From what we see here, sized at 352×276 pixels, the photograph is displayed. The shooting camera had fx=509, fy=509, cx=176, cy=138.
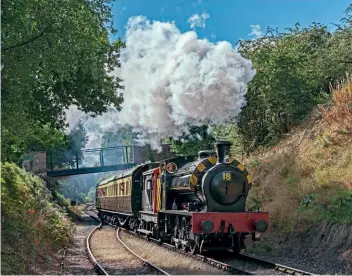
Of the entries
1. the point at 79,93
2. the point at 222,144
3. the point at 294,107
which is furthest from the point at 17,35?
the point at 294,107

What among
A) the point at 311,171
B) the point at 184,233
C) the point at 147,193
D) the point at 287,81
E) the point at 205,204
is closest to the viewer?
the point at 205,204

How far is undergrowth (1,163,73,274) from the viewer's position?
10.9 meters

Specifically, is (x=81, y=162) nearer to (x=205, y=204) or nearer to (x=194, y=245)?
(x=194, y=245)

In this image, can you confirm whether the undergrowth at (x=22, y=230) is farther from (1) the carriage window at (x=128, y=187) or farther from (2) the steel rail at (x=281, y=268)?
(2) the steel rail at (x=281, y=268)

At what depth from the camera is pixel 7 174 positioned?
14609mm

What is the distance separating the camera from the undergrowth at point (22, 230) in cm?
1086

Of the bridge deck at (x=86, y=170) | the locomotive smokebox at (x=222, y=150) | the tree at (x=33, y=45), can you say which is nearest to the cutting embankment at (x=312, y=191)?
the locomotive smokebox at (x=222, y=150)

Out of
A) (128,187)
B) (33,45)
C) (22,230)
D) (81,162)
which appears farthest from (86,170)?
(33,45)

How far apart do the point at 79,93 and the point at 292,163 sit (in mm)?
8133

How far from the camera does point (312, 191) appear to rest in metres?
15.6

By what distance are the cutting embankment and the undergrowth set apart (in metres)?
6.10

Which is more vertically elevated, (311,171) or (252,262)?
(311,171)

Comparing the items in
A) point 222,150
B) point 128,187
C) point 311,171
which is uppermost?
point 222,150

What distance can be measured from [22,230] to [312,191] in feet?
28.1
